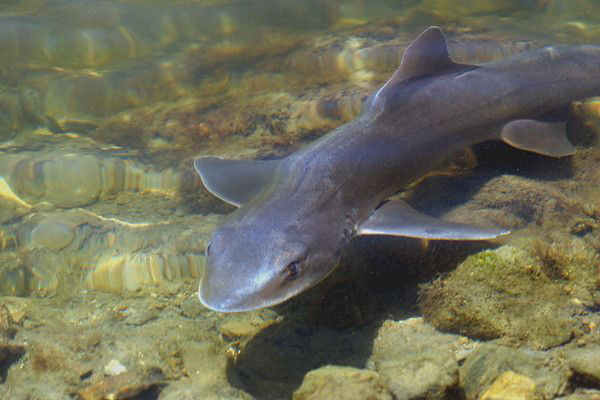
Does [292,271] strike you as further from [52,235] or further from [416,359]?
[52,235]

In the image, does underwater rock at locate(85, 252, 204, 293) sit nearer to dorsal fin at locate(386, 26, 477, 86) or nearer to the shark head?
the shark head

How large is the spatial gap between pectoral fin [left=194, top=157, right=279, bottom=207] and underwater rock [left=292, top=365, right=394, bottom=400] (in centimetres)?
192

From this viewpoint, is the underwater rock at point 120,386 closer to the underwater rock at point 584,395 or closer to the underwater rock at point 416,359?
the underwater rock at point 416,359

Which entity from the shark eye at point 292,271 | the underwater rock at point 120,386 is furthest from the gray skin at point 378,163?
the underwater rock at point 120,386

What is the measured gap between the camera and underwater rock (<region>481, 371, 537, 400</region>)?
2625 mm

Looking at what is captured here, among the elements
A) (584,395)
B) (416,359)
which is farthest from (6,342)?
(584,395)

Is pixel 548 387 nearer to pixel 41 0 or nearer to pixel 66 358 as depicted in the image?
pixel 66 358

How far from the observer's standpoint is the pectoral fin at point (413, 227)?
11.8 ft

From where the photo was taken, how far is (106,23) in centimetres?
1074

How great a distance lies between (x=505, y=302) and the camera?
3400mm

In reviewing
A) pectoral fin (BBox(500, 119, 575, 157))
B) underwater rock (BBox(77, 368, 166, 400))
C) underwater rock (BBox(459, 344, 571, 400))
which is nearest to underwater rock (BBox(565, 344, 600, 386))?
underwater rock (BBox(459, 344, 571, 400))

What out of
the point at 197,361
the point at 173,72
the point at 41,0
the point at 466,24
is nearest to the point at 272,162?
the point at 197,361

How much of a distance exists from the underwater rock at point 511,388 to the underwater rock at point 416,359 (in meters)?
0.29

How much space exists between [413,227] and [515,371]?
4.27ft
